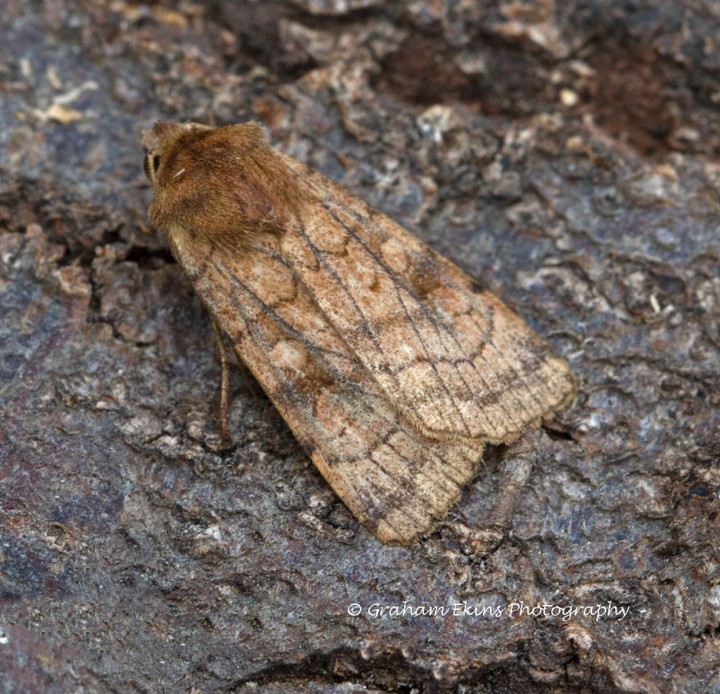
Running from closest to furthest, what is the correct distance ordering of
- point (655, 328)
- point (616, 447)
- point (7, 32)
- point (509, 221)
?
point (616, 447), point (655, 328), point (509, 221), point (7, 32)

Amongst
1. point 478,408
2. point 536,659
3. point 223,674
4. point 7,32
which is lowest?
point 223,674

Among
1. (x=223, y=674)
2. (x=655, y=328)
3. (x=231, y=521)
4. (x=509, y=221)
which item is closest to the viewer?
(x=223, y=674)

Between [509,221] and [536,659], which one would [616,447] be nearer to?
[536,659]

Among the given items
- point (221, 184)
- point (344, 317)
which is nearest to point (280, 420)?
point (344, 317)

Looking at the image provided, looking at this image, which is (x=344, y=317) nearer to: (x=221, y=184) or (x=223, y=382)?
(x=223, y=382)

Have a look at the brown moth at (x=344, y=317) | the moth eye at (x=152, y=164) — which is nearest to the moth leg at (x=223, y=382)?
the brown moth at (x=344, y=317)

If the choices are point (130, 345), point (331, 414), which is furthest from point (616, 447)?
point (130, 345)
